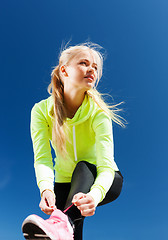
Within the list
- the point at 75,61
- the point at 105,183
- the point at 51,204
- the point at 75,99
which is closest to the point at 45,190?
the point at 51,204

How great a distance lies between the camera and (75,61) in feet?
13.8

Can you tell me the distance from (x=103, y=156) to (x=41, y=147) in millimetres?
981

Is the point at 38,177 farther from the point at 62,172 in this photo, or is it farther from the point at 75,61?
the point at 75,61

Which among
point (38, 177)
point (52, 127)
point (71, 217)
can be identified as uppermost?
point (52, 127)

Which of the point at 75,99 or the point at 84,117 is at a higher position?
the point at 75,99

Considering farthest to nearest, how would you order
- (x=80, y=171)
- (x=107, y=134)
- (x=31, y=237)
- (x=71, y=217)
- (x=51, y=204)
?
(x=107, y=134) < (x=80, y=171) < (x=51, y=204) < (x=71, y=217) < (x=31, y=237)

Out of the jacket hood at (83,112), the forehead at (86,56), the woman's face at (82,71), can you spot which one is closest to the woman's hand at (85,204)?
the jacket hood at (83,112)

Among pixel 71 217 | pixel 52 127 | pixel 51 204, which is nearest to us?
pixel 71 217

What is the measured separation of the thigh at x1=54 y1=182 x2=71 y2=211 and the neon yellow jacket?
0.08m

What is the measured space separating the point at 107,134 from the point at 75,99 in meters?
0.84

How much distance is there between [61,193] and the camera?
416cm

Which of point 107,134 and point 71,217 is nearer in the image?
point 71,217

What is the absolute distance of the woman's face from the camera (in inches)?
159

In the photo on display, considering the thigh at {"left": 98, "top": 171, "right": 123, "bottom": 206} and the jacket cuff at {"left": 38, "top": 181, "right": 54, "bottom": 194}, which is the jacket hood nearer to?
the thigh at {"left": 98, "top": 171, "right": 123, "bottom": 206}
